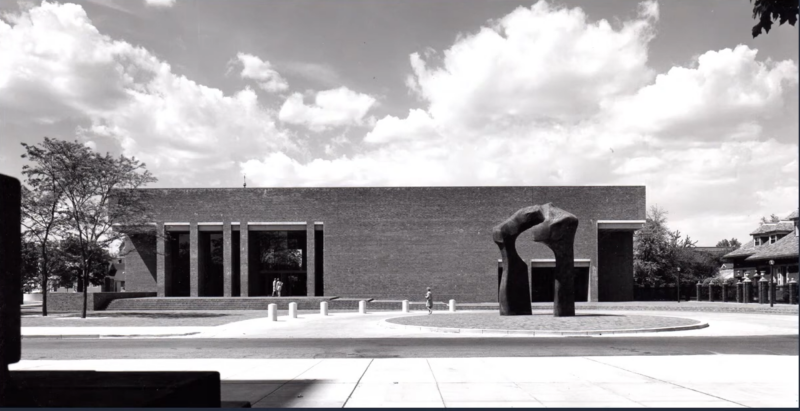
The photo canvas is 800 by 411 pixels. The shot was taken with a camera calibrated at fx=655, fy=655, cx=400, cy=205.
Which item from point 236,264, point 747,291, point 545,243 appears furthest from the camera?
point 236,264

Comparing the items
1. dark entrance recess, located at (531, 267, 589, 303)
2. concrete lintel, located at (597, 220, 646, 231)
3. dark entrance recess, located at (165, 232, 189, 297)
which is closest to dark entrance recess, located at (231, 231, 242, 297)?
dark entrance recess, located at (165, 232, 189, 297)

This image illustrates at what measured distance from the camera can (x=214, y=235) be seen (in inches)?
2020

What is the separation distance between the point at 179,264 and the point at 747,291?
41.6m

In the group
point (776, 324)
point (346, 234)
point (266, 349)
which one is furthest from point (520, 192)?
point (266, 349)

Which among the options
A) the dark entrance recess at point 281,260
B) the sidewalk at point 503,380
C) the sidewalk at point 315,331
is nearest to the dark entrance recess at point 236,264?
the dark entrance recess at point 281,260

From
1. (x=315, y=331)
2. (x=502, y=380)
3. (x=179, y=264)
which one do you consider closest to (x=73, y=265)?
(x=179, y=264)

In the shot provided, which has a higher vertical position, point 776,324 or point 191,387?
point 191,387

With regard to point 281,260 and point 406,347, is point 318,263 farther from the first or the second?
point 406,347

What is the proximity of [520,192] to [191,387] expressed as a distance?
137 ft

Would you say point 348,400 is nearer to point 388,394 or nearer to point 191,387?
point 388,394

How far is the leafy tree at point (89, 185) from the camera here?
31391 mm

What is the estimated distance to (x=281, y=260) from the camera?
5181cm

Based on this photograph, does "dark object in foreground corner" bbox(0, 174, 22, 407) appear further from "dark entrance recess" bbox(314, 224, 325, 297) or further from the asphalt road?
"dark entrance recess" bbox(314, 224, 325, 297)

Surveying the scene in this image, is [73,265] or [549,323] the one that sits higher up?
[73,265]
